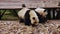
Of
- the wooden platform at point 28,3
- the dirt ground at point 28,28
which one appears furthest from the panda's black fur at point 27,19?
Answer: the wooden platform at point 28,3

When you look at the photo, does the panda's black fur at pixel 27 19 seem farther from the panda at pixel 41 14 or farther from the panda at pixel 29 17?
the panda at pixel 41 14

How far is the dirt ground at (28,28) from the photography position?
4.85m

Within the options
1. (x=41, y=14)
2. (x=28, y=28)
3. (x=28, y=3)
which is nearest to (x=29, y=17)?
(x=28, y=28)

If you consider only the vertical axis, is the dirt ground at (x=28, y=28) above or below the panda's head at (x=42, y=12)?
below

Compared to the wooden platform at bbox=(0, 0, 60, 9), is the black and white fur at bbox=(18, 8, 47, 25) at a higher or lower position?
lower

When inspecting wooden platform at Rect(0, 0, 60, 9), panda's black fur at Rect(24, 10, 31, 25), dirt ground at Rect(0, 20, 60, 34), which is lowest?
dirt ground at Rect(0, 20, 60, 34)

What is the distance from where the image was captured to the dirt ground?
485 centimetres

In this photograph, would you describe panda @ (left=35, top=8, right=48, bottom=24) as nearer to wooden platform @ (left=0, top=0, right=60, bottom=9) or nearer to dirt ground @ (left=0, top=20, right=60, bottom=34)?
dirt ground @ (left=0, top=20, right=60, bottom=34)

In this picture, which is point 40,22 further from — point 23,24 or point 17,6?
point 17,6

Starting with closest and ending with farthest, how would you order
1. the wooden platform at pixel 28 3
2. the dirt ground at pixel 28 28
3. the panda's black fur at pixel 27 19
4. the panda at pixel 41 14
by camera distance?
the dirt ground at pixel 28 28
the panda's black fur at pixel 27 19
the panda at pixel 41 14
the wooden platform at pixel 28 3

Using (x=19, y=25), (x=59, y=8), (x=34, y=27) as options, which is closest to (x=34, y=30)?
(x=34, y=27)

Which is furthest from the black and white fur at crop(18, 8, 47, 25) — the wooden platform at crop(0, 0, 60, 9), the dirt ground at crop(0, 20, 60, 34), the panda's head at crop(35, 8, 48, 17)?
the wooden platform at crop(0, 0, 60, 9)

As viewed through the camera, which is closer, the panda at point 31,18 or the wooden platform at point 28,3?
the panda at point 31,18

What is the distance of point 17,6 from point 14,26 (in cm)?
104
